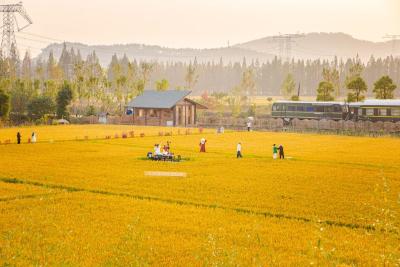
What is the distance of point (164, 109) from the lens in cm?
7956

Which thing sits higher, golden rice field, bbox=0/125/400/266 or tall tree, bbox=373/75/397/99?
tall tree, bbox=373/75/397/99

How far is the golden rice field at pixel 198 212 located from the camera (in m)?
12.9

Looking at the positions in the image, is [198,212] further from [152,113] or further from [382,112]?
[152,113]

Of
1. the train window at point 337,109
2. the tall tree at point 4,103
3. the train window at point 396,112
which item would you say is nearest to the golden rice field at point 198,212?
the tall tree at point 4,103

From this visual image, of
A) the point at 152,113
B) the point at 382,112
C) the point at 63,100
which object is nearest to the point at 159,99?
the point at 152,113

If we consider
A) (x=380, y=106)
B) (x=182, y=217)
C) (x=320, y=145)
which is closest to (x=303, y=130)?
(x=380, y=106)

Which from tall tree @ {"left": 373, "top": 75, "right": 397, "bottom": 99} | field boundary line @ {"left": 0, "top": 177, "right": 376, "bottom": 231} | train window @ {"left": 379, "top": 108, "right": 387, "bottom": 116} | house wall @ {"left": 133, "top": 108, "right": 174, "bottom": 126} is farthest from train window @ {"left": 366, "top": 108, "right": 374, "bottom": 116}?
field boundary line @ {"left": 0, "top": 177, "right": 376, "bottom": 231}

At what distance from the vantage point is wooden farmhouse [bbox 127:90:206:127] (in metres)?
79.1

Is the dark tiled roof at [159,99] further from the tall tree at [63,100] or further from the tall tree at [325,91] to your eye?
the tall tree at [325,91]

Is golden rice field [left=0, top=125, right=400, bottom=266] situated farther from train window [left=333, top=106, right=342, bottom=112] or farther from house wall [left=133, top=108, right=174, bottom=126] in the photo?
house wall [left=133, top=108, right=174, bottom=126]

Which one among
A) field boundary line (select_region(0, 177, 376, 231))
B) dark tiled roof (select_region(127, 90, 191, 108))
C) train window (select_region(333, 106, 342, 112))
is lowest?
field boundary line (select_region(0, 177, 376, 231))

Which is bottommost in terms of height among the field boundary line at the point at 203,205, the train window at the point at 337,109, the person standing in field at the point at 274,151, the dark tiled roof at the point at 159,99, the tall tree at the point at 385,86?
the field boundary line at the point at 203,205

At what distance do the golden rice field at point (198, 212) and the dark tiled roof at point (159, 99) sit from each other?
43321 millimetres

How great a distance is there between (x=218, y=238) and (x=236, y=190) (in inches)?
327
